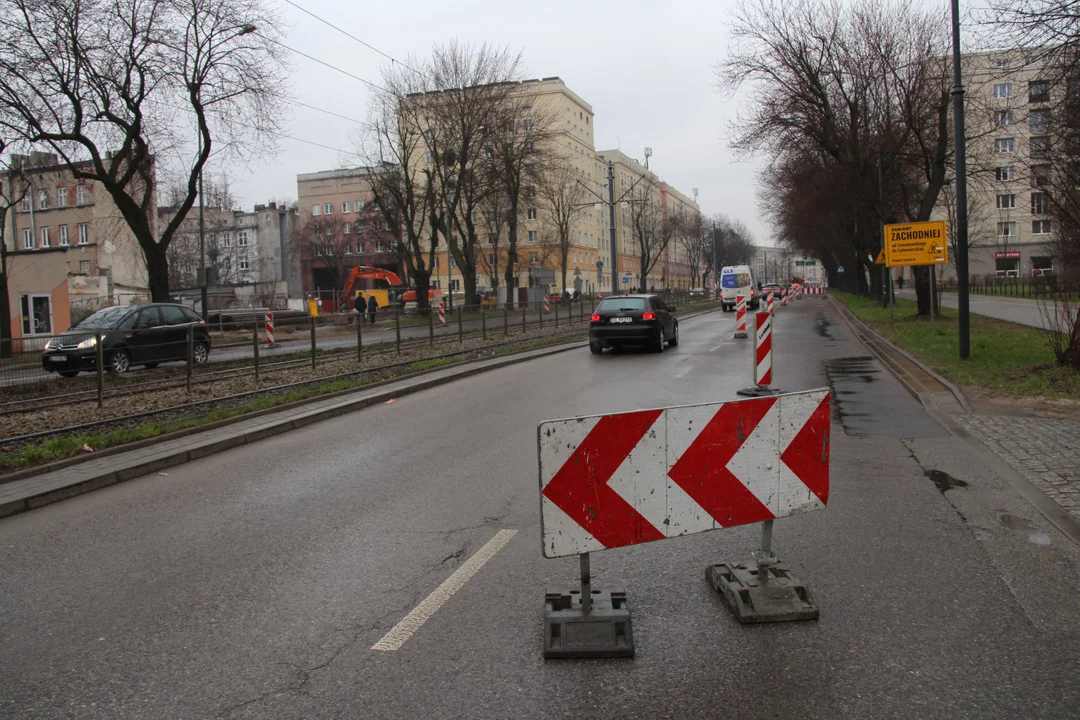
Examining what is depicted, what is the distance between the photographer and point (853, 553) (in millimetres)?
4922

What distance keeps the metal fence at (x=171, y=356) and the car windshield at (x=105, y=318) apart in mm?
1635

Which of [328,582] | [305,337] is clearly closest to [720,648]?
[328,582]

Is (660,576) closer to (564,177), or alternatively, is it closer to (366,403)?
(366,403)

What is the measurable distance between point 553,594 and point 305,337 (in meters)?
18.7

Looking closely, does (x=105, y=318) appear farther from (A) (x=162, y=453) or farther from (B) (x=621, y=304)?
(B) (x=621, y=304)

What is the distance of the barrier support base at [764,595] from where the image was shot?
155 inches

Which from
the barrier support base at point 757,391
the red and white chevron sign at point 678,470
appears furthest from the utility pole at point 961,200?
the red and white chevron sign at point 678,470

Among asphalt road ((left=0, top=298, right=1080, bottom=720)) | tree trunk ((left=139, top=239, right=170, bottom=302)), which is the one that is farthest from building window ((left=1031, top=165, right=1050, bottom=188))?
tree trunk ((left=139, top=239, right=170, bottom=302))

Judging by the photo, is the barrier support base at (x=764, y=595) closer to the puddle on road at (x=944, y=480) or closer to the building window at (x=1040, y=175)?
the puddle on road at (x=944, y=480)

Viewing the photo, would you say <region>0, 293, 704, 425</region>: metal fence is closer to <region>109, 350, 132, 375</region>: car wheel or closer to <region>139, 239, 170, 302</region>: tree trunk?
<region>109, 350, 132, 375</region>: car wheel

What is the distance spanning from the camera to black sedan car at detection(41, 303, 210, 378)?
13.2 m

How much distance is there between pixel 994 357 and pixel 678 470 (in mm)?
13559

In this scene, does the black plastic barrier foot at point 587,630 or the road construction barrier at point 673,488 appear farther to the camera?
the road construction barrier at point 673,488

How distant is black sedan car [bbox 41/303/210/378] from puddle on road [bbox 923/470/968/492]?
11936 mm
